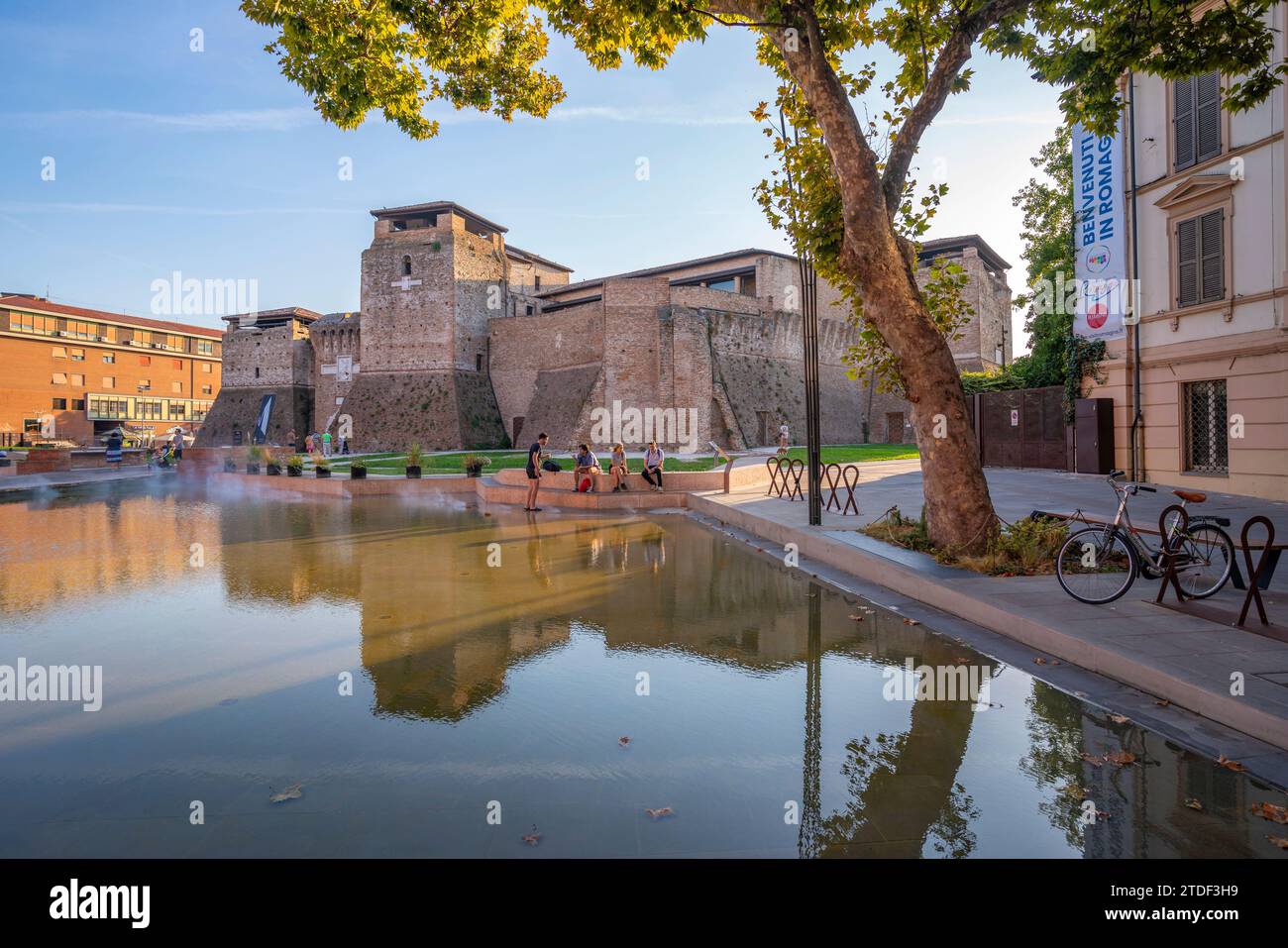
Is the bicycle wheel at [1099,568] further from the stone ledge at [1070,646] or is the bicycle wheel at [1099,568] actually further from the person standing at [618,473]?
the person standing at [618,473]

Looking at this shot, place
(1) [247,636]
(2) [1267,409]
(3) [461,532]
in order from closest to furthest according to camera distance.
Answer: (1) [247,636] < (3) [461,532] < (2) [1267,409]

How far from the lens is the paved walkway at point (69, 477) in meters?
22.1

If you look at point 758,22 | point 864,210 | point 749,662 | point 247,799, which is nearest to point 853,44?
point 758,22

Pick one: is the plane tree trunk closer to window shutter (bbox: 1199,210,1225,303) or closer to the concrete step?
the concrete step

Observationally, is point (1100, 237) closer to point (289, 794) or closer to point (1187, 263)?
point (1187, 263)

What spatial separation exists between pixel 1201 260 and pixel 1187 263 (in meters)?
0.30

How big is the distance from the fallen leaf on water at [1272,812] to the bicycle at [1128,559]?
2.97m

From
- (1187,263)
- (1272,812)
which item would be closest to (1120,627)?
(1272,812)

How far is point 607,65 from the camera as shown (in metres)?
9.60

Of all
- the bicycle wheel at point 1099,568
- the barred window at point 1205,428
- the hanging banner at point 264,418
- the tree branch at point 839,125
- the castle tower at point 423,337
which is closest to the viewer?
the bicycle wheel at point 1099,568

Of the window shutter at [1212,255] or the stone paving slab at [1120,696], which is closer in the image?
the stone paving slab at [1120,696]

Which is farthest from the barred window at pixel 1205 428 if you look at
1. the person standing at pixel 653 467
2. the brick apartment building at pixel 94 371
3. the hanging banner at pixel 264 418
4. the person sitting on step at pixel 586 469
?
the brick apartment building at pixel 94 371
